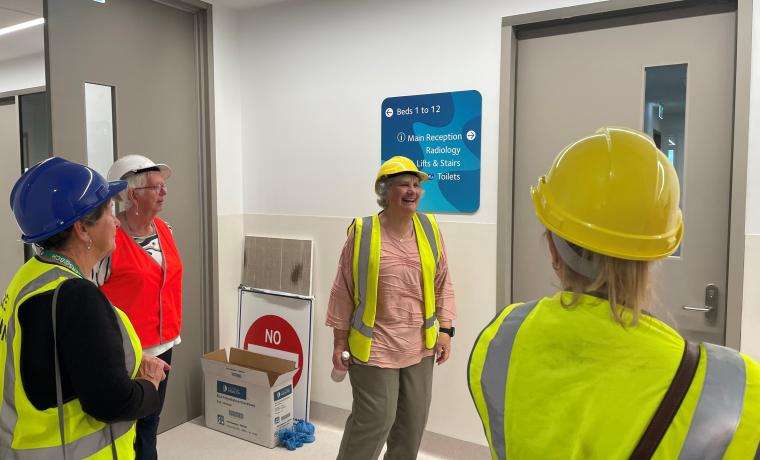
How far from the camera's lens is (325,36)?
324 cm

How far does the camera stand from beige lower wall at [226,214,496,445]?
284 cm

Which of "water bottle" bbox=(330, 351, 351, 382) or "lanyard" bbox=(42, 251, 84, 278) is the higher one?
"lanyard" bbox=(42, 251, 84, 278)

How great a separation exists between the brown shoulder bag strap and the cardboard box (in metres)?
2.52

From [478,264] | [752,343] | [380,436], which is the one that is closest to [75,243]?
[380,436]

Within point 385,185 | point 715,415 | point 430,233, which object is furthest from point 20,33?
point 715,415

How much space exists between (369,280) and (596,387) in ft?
5.25

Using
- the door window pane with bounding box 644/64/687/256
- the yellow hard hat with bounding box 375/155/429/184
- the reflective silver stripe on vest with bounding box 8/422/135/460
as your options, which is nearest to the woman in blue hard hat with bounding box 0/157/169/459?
the reflective silver stripe on vest with bounding box 8/422/135/460

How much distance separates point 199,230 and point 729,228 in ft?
8.77

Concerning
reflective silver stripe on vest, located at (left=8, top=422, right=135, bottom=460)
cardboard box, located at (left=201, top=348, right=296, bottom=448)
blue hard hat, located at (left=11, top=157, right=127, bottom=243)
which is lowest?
cardboard box, located at (left=201, top=348, right=296, bottom=448)

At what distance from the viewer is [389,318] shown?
7.69 ft

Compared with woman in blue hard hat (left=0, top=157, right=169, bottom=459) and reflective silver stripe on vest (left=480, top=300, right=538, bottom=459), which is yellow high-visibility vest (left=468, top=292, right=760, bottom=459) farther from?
woman in blue hard hat (left=0, top=157, right=169, bottom=459)

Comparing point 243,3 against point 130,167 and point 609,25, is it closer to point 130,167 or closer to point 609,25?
point 130,167

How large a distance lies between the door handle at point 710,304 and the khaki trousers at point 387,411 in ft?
3.70

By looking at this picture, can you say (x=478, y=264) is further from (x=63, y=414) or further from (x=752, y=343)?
(x=63, y=414)
